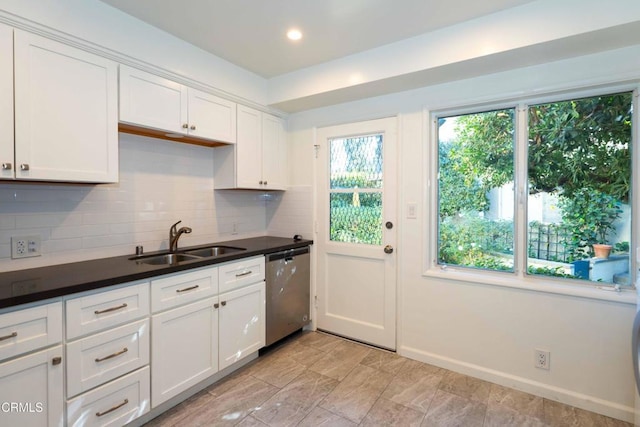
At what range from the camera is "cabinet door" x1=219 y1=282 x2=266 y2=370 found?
2268 mm

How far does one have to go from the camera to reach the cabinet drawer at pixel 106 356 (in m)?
1.51

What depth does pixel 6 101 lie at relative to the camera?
1521mm

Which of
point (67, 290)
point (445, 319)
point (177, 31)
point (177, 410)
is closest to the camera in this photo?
point (67, 290)

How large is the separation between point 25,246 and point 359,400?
227cm

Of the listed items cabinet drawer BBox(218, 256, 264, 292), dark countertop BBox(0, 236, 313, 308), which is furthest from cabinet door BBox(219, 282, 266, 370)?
dark countertop BBox(0, 236, 313, 308)

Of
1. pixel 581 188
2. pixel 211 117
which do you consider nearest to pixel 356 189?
pixel 211 117

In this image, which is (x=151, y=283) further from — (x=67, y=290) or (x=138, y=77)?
(x=138, y=77)

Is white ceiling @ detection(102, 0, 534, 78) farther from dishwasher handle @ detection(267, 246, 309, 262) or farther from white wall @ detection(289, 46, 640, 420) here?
dishwasher handle @ detection(267, 246, 309, 262)

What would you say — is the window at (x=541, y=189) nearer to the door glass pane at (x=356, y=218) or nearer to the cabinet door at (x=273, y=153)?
the door glass pane at (x=356, y=218)

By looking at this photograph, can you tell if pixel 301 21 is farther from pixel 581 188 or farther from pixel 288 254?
pixel 581 188

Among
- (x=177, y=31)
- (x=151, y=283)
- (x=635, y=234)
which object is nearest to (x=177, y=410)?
(x=151, y=283)

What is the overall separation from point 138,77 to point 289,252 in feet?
5.78

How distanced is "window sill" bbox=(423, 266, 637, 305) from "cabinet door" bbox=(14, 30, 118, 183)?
2475mm

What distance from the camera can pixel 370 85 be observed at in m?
2.51
